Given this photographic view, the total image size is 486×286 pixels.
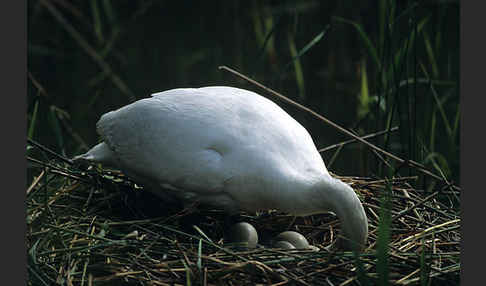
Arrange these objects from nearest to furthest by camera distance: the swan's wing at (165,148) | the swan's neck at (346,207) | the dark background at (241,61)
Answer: the swan's neck at (346,207) → the swan's wing at (165,148) → the dark background at (241,61)

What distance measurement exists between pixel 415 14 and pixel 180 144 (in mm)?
1175

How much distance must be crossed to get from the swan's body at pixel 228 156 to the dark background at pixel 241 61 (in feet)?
3.41

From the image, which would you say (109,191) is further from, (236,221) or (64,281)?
(64,281)

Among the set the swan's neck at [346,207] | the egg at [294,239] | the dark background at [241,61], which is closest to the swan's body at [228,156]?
the swan's neck at [346,207]

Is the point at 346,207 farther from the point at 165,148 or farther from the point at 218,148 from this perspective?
the point at 165,148

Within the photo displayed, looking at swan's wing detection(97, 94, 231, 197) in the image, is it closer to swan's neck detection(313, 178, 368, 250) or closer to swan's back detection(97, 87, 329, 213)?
swan's back detection(97, 87, 329, 213)

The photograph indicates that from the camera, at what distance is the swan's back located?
→ 8.21 feet

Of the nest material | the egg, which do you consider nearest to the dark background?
the nest material

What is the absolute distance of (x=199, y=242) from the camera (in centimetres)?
237

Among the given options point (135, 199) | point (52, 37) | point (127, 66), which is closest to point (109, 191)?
point (135, 199)

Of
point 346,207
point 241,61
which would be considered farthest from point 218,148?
point 241,61

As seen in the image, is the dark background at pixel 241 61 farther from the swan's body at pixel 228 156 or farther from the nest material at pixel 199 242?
the swan's body at pixel 228 156

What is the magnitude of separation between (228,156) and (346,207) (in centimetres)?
45

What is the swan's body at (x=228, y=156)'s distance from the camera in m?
2.47
